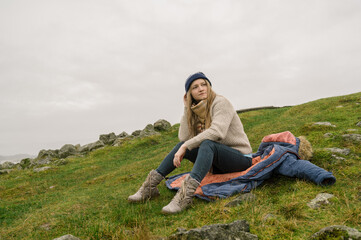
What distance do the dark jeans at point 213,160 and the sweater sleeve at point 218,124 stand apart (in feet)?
0.43

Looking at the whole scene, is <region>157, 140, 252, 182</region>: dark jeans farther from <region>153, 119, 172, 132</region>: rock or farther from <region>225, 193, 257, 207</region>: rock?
<region>153, 119, 172, 132</region>: rock

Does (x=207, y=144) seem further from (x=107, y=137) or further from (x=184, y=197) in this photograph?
(x=107, y=137)

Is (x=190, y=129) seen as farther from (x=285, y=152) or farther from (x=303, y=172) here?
(x=303, y=172)

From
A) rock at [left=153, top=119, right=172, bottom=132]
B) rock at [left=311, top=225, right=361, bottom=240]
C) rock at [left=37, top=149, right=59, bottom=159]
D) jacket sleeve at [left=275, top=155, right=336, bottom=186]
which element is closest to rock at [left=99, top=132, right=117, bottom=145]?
rock at [left=37, top=149, right=59, bottom=159]

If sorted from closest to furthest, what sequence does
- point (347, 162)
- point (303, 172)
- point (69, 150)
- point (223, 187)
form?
point (303, 172) < point (223, 187) < point (347, 162) < point (69, 150)

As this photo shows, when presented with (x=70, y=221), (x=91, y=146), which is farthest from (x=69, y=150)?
(x=70, y=221)

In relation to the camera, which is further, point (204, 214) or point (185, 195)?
point (185, 195)

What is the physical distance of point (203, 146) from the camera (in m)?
5.05

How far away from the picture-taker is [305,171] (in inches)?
183

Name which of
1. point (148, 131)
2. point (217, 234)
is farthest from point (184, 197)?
point (148, 131)

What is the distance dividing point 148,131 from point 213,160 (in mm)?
25946

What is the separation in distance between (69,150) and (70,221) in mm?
27510

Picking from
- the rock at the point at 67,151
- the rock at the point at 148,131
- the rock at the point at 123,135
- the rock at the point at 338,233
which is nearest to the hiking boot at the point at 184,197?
the rock at the point at 338,233

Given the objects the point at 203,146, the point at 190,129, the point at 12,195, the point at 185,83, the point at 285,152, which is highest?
the point at 185,83
